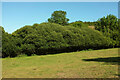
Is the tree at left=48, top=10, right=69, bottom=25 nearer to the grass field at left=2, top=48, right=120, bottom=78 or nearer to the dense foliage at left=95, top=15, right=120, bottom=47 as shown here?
the dense foliage at left=95, top=15, right=120, bottom=47

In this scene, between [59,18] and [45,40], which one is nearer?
[45,40]

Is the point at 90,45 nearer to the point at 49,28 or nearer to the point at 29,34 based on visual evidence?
the point at 49,28

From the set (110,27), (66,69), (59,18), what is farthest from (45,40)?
(59,18)

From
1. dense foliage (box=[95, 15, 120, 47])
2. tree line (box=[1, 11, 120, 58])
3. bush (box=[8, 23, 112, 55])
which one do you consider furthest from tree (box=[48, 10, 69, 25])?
bush (box=[8, 23, 112, 55])

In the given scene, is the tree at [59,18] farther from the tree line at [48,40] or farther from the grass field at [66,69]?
the grass field at [66,69]

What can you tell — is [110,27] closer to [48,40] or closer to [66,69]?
[48,40]

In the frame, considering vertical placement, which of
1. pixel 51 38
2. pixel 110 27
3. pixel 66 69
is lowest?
pixel 66 69

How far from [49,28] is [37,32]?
1.90m

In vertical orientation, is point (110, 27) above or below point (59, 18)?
below

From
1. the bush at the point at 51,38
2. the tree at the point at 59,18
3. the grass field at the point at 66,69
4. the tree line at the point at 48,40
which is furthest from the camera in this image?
the tree at the point at 59,18

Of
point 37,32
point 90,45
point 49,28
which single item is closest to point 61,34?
point 49,28

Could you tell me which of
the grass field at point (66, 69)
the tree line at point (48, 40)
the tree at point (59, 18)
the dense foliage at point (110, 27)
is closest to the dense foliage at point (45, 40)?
the tree line at point (48, 40)

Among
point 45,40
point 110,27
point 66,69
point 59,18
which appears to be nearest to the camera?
point 66,69

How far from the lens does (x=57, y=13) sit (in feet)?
Answer: 129
